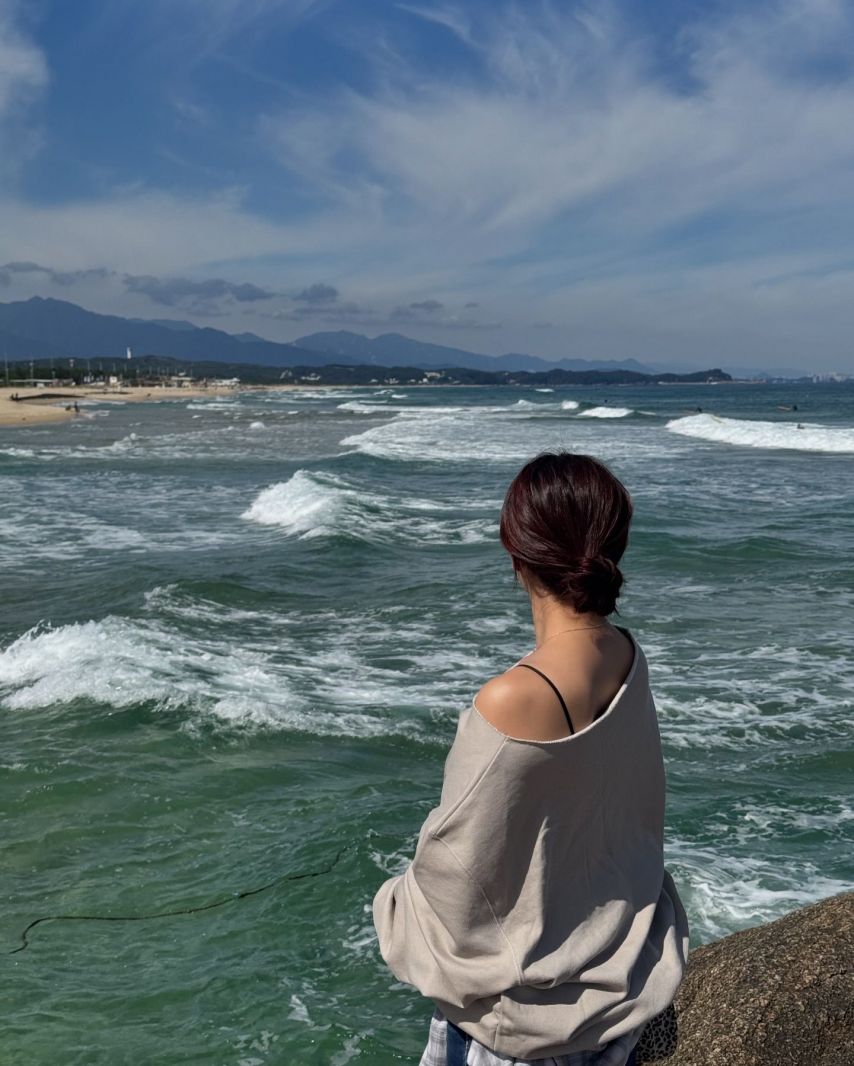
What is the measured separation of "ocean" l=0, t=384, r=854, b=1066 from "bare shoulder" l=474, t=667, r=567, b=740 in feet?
9.60

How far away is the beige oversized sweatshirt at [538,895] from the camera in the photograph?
1583mm

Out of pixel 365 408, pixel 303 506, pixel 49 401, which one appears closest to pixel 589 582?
A: pixel 303 506

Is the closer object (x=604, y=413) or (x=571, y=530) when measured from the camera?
(x=571, y=530)

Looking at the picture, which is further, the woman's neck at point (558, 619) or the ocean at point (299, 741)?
the ocean at point (299, 741)

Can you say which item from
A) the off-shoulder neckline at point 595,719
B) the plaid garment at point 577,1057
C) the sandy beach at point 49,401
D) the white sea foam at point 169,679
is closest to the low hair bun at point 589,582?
the off-shoulder neckline at point 595,719

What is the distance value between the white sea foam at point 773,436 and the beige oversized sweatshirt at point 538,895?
4031 centimetres

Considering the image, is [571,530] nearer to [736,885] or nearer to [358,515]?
[736,885]

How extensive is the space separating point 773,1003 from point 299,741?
499cm

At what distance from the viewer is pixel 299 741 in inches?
297

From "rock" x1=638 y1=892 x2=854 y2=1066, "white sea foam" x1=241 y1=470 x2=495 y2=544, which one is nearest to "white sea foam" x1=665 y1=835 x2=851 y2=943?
"rock" x1=638 y1=892 x2=854 y2=1066

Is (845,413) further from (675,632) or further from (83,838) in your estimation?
(83,838)

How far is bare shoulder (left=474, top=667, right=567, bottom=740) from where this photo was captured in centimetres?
155

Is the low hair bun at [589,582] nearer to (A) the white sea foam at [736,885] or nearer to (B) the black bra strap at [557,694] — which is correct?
(B) the black bra strap at [557,694]

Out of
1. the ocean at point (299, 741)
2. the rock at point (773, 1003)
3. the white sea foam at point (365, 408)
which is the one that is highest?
the white sea foam at point (365, 408)
